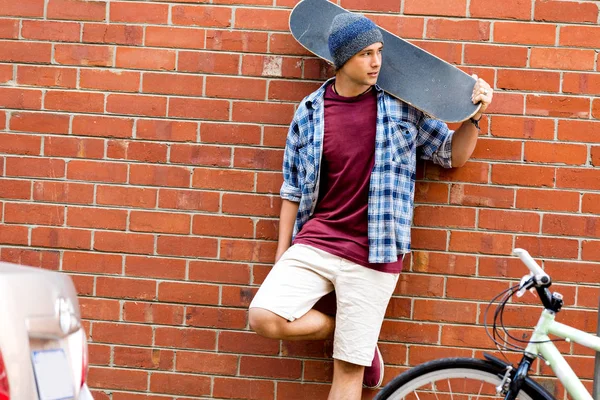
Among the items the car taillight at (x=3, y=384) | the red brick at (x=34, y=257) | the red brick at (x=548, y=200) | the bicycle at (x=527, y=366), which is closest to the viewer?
the car taillight at (x=3, y=384)

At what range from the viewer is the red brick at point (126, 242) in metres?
4.16

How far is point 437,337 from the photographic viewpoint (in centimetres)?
407

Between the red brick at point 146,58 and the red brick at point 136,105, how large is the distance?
158mm

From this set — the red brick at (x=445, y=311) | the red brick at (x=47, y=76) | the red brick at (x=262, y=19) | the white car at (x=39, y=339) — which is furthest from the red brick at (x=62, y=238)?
the red brick at (x=445, y=311)

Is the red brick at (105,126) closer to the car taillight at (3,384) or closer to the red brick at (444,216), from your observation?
the red brick at (444,216)

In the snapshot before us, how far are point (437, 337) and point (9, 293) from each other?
7.94 ft

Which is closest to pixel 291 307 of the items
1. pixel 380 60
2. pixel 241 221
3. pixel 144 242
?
pixel 241 221

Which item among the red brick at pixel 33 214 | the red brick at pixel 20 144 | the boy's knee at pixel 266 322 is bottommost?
the boy's knee at pixel 266 322

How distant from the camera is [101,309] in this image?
4.20m

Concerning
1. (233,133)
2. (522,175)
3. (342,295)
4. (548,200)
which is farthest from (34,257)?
(548,200)

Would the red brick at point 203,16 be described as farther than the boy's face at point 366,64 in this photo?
Yes

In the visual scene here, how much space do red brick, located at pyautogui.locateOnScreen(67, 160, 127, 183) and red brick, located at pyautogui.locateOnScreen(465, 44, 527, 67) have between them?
1854mm

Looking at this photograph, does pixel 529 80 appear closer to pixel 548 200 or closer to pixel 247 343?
pixel 548 200

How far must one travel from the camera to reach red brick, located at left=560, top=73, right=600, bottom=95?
3.96 metres
